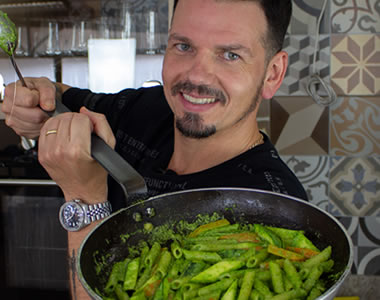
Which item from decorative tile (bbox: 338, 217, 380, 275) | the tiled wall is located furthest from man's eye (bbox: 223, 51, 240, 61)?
decorative tile (bbox: 338, 217, 380, 275)

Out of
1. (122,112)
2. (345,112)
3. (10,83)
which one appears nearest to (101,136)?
(10,83)

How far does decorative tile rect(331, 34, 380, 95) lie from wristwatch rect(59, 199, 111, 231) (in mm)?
1302

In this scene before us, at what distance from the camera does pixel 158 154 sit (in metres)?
0.99

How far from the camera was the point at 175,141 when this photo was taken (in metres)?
0.98

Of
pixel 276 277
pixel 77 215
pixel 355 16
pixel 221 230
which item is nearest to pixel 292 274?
pixel 276 277

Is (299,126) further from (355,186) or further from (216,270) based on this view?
(216,270)

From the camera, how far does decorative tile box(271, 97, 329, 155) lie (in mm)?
1677

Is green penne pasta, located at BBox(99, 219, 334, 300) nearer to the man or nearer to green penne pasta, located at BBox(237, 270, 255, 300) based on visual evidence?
green penne pasta, located at BBox(237, 270, 255, 300)

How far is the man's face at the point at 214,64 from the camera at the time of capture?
801mm

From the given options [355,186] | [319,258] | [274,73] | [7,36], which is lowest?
[355,186]

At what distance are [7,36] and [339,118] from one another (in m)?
1.51

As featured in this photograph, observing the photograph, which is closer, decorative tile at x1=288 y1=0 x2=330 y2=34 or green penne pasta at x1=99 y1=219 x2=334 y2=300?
green penne pasta at x1=99 y1=219 x2=334 y2=300

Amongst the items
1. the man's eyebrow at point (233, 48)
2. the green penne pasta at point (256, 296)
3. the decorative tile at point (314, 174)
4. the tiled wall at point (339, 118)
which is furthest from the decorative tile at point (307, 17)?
the green penne pasta at point (256, 296)

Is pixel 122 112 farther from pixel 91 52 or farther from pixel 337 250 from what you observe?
pixel 337 250
